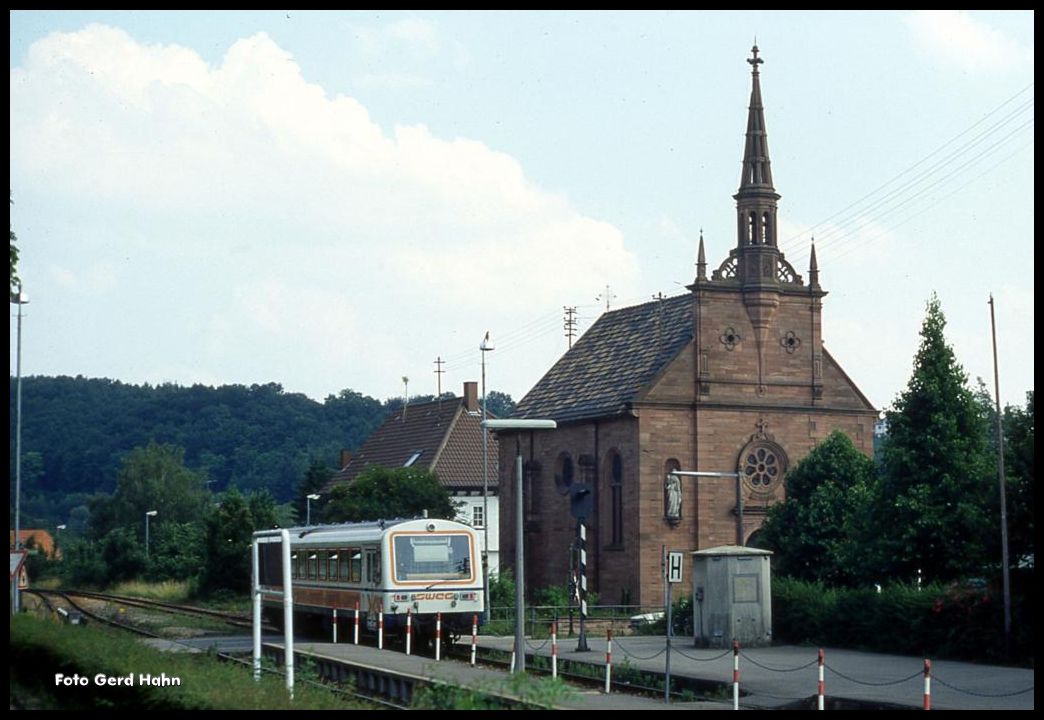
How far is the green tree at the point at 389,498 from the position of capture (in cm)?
5738

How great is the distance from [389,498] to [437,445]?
19165mm

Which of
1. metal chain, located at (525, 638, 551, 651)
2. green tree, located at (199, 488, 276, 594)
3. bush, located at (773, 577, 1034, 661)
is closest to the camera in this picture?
bush, located at (773, 577, 1034, 661)

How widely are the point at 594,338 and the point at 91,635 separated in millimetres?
41864

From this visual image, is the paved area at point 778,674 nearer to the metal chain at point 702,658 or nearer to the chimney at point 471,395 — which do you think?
the metal chain at point 702,658

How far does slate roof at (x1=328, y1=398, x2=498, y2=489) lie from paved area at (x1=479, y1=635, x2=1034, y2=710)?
3914 centimetres

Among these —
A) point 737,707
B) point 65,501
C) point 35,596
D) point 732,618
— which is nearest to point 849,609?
point 732,618

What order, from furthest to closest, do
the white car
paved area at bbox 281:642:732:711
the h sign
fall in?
the white car
the h sign
paved area at bbox 281:642:732:711

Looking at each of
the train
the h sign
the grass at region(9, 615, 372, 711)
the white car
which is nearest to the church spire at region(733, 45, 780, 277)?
the white car

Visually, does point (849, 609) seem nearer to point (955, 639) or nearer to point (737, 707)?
point (955, 639)

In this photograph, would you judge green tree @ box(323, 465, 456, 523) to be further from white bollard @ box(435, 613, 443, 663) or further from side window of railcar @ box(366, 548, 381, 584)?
white bollard @ box(435, 613, 443, 663)

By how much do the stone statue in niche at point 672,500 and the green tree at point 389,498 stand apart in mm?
9536

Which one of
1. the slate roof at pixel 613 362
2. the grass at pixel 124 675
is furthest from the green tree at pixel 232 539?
the grass at pixel 124 675

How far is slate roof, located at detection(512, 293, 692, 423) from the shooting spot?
56.2m

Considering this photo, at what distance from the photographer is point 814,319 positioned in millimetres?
56812
